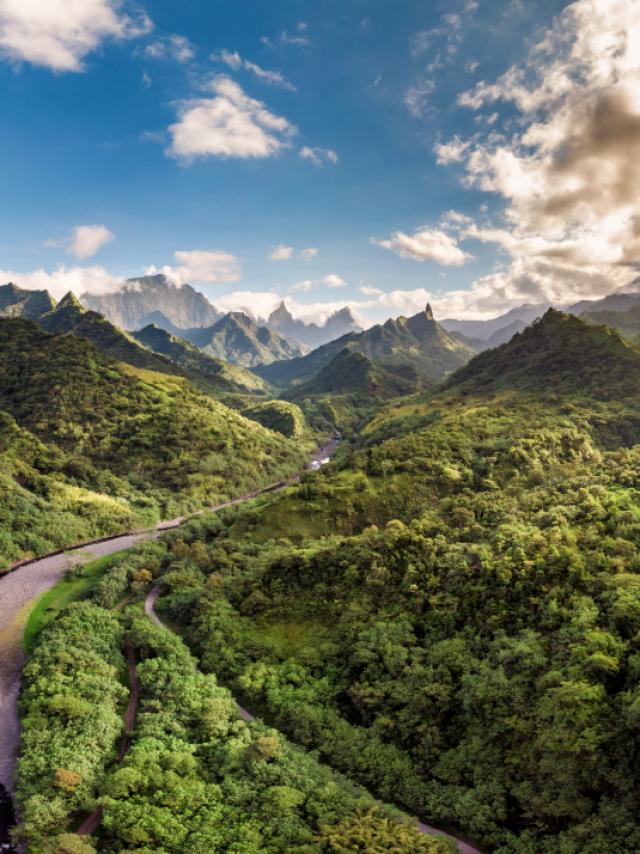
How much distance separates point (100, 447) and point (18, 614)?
65191 millimetres

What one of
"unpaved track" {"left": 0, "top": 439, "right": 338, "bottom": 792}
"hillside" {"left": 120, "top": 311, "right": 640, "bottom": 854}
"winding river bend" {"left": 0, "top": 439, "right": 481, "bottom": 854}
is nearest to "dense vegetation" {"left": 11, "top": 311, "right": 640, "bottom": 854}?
"hillside" {"left": 120, "top": 311, "right": 640, "bottom": 854}

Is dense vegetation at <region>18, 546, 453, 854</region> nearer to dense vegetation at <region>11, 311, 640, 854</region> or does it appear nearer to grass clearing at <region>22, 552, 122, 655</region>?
dense vegetation at <region>11, 311, 640, 854</region>

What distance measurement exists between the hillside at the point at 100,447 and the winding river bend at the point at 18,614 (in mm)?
3672

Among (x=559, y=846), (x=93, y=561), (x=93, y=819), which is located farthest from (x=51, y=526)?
(x=559, y=846)

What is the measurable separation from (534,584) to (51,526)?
84.3 metres

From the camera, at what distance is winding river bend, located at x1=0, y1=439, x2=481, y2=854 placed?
1685 inches

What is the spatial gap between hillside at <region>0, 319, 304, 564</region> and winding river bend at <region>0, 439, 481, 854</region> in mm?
3672

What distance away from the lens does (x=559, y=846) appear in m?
31.2

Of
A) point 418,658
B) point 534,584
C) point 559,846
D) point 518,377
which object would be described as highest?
point 518,377

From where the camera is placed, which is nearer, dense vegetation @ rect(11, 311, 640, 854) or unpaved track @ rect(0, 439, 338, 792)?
dense vegetation @ rect(11, 311, 640, 854)

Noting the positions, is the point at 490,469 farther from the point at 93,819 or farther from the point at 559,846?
the point at 93,819

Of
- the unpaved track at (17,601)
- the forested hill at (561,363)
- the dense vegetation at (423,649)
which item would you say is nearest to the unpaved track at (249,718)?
the dense vegetation at (423,649)

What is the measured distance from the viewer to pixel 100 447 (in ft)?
431

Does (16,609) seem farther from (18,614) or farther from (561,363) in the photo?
(561,363)
